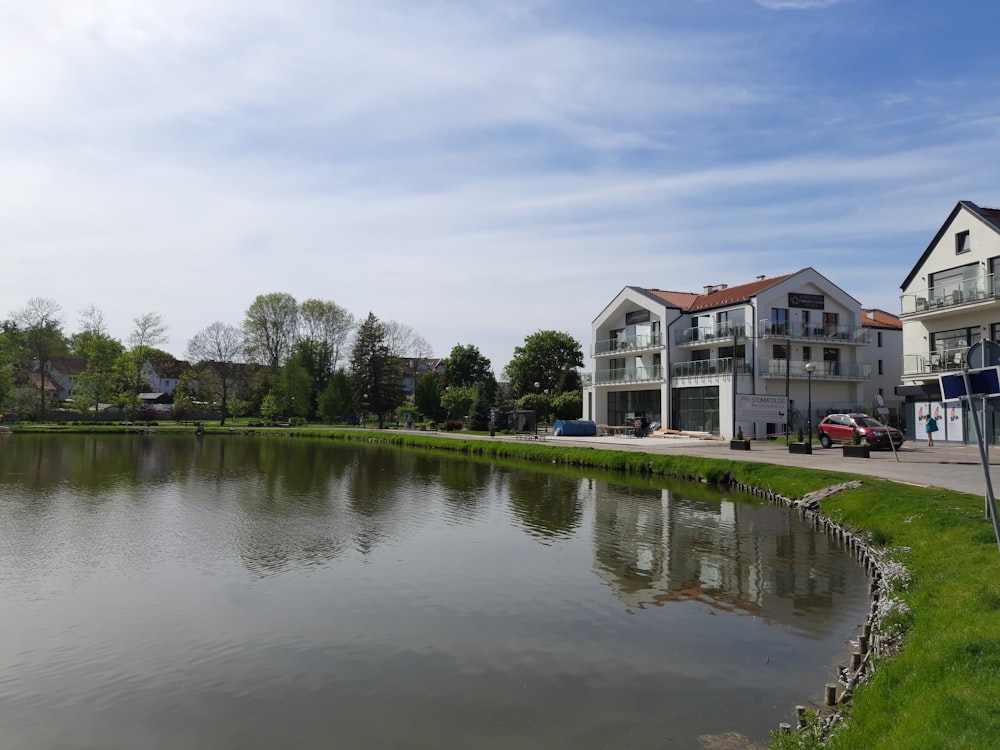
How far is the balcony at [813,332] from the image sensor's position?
42594 millimetres

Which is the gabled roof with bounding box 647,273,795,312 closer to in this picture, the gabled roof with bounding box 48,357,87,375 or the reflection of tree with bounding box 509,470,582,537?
the reflection of tree with bounding box 509,470,582,537

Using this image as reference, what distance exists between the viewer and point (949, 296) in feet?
118

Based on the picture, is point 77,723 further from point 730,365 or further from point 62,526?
point 730,365

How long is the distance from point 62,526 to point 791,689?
17.5 meters

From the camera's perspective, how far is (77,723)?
7133 millimetres

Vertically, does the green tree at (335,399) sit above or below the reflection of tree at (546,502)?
above

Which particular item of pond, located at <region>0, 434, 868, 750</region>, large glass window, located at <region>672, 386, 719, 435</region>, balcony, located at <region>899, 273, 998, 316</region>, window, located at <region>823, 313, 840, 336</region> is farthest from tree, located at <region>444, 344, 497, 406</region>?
pond, located at <region>0, 434, 868, 750</region>

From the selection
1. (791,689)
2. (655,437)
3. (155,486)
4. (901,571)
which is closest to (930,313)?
(655,437)

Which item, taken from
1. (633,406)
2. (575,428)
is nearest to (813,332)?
(633,406)

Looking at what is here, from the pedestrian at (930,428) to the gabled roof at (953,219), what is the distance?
342 inches

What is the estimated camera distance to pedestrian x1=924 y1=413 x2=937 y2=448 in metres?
33.2

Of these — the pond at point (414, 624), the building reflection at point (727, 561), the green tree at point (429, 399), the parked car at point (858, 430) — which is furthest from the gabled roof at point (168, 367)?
the building reflection at point (727, 561)

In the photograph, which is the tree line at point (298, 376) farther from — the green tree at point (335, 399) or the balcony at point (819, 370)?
the balcony at point (819, 370)

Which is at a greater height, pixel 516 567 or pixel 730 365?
pixel 730 365
